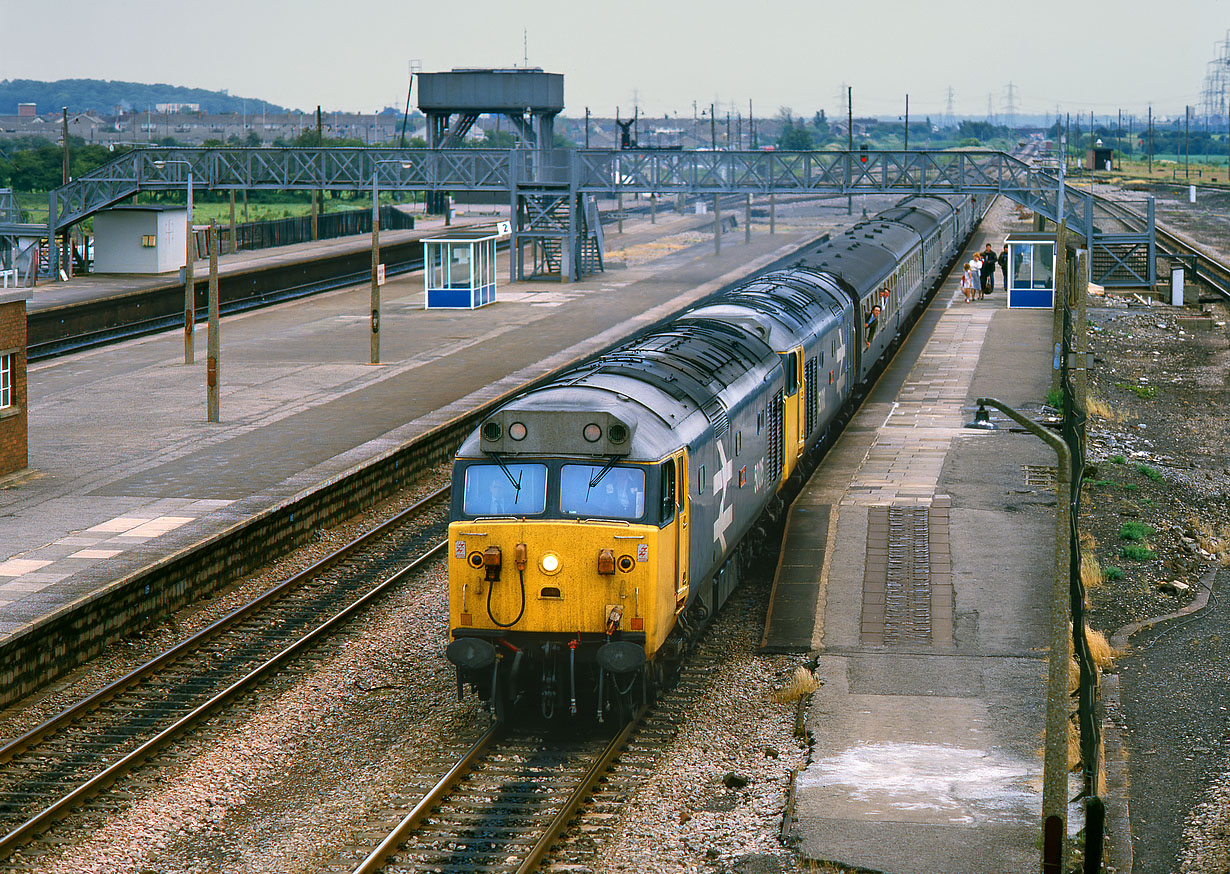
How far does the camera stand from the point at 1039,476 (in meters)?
27.0

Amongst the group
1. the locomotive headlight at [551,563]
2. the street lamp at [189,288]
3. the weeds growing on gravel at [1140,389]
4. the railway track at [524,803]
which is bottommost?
the railway track at [524,803]

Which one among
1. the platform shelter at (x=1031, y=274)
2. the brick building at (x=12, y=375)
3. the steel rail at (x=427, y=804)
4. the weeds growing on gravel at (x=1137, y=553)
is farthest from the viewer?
the platform shelter at (x=1031, y=274)

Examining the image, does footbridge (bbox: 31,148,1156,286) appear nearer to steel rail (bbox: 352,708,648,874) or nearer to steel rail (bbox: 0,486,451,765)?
steel rail (bbox: 0,486,451,765)

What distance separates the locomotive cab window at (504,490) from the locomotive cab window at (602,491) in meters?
0.25

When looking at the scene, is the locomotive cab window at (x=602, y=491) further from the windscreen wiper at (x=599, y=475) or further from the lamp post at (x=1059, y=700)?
the lamp post at (x=1059, y=700)

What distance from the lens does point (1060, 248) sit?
43.2 meters

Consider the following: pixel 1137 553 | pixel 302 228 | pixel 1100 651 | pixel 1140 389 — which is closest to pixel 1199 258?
pixel 1140 389

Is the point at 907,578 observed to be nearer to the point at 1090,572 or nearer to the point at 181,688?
the point at 1090,572

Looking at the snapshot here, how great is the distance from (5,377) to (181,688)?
468 inches

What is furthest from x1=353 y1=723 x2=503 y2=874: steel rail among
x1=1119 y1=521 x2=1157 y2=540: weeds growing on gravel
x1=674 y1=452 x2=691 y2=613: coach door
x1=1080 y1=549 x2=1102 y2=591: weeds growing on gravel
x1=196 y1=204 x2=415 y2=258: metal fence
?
x1=196 y1=204 x2=415 y2=258: metal fence

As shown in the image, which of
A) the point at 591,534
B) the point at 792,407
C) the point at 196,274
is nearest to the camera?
the point at 591,534

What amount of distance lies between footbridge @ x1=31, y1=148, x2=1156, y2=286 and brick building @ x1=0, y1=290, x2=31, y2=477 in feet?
116

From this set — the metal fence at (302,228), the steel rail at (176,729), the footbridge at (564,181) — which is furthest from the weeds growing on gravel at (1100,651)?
the metal fence at (302,228)

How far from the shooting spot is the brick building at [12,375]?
26594 mm
